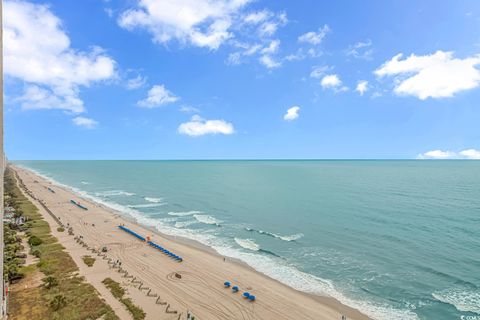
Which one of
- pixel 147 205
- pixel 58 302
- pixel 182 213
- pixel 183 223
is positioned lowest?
pixel 183 223

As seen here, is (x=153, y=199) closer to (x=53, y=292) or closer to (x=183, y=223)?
(x=183, y=223)

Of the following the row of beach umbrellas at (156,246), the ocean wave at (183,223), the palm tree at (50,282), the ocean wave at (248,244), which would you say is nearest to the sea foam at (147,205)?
the ocean wave at (183,223)

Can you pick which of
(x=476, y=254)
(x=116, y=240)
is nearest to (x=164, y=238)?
(x=116, y=240)

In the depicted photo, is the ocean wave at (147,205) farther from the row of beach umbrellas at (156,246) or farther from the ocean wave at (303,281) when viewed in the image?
the ocean wave at (303,281)

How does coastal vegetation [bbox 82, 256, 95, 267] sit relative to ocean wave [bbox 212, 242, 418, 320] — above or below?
above

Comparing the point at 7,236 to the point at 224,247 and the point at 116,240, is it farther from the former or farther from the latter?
the point at 224,247

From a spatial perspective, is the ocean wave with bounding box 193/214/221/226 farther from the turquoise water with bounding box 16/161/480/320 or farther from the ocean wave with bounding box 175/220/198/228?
the ocean wave with bounding box 175/220/198/228

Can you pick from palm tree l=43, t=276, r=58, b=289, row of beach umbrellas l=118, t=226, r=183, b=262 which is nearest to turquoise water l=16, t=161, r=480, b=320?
row of beach umbrellas l=118, t=226, r=183, b=262

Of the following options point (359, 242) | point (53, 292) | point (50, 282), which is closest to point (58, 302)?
point (53, 292)
